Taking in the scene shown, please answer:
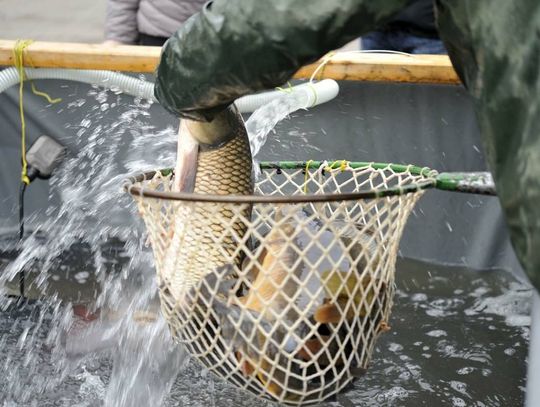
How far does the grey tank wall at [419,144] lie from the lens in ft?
12.9

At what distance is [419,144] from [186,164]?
196 centimetres

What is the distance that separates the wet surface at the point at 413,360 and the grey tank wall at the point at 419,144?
0.58 ft

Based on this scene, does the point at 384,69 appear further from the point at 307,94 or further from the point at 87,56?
the point at 87,56

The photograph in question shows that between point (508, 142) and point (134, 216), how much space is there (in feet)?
10.5

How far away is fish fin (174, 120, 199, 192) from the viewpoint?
7.30ft

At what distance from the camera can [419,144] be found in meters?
3.97

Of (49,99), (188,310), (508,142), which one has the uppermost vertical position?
(508,142)

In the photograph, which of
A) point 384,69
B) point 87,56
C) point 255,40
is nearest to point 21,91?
point 87,56

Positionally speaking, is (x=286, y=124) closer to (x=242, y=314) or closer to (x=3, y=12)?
(x=242, y=314)

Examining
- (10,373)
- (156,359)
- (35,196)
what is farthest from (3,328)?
(35,196)

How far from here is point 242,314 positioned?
6.22 ft

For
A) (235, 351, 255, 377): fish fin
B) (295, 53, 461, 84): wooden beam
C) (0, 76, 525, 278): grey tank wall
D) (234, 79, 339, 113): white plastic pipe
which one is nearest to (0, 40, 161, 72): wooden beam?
(0, 76, 525, 278): grey tank wall

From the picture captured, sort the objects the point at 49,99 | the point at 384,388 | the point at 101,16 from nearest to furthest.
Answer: the point at 384,388 < the point at 49,99 < the point at 101,16

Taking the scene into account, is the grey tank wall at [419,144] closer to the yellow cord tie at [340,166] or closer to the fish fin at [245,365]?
Result: the yellow cord tie at [340,166]
